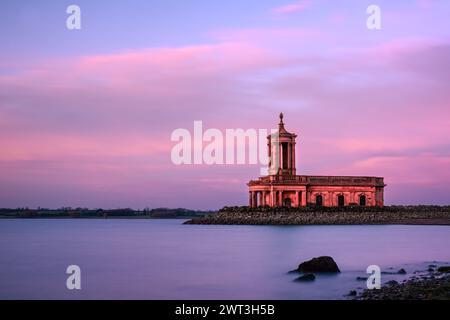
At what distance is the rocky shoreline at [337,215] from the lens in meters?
78.9

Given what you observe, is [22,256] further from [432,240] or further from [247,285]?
[432,240]

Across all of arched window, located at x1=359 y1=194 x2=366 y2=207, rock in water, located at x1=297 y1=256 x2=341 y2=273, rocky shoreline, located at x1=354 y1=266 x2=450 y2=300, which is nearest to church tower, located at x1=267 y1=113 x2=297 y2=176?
arched window, located at x1=359 y1=194 x2=366 y2=207

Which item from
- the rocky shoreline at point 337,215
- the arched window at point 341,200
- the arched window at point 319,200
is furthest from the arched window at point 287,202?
the arched window at point 341,200

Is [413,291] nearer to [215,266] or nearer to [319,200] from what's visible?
[215,266]

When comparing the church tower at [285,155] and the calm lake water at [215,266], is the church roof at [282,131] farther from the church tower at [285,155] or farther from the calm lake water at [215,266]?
the calm lake water at [215,266]

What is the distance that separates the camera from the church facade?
8288cm

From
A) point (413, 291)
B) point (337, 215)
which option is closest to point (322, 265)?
point (413, 291)

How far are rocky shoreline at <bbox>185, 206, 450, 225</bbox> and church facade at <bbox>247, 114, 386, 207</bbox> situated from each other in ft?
7.15

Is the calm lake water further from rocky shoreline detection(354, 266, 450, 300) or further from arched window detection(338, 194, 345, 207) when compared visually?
arched window detection(338, 194, 345, 207)

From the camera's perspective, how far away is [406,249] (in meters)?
48.7

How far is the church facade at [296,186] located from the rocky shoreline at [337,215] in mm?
2180
